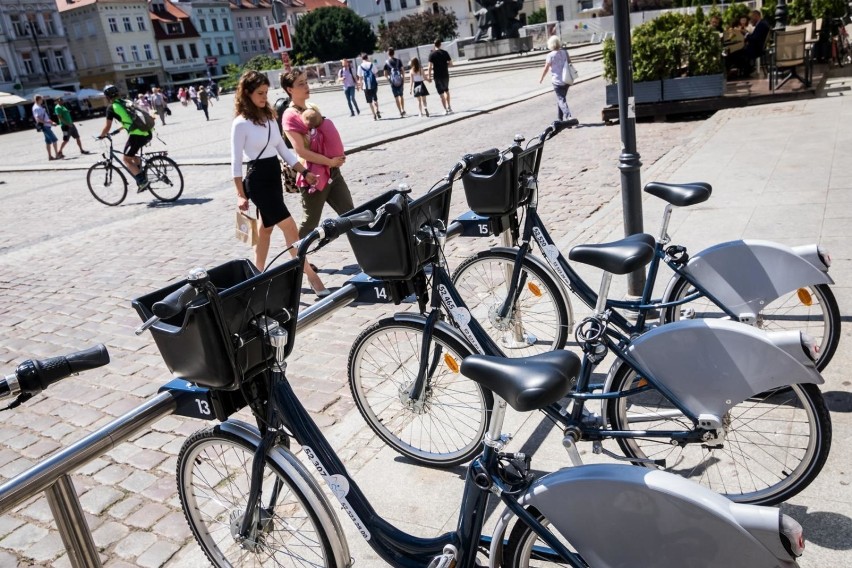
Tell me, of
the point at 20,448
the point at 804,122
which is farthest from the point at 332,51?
the point at 20,448

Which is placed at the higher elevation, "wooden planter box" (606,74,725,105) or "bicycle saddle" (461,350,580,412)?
"bicycle saddle" (461,350,580,412)

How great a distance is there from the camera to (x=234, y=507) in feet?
9.65

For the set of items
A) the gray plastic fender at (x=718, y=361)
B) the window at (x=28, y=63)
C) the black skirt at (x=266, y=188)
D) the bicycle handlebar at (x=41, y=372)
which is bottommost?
the gray plastic fender at (x=718, y=361)

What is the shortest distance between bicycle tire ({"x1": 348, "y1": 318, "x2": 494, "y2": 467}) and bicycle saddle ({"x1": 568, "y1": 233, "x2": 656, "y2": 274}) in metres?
0.67

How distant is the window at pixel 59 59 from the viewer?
85.2m

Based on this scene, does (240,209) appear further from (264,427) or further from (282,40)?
(282,40)

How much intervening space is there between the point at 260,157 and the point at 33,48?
292 feet

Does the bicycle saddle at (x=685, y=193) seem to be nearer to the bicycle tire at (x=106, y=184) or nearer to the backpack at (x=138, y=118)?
the backpack at (x=138, y=118)

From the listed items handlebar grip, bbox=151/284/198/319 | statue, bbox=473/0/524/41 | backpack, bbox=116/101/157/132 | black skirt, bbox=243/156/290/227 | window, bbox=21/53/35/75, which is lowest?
black skirt, bbox=243/156/290/227

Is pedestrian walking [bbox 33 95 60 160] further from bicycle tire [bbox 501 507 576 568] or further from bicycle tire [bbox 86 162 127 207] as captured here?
bicycle tire [bbox 501 507 576 568]

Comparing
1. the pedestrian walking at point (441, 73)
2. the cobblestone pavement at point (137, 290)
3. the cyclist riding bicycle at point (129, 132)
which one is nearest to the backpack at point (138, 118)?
the cyclist riding bicycle at point (129, 132)

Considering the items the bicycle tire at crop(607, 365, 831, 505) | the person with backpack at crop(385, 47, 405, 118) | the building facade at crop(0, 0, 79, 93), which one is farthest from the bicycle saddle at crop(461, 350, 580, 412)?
the building facade at crop(0, 0, 79, 93)

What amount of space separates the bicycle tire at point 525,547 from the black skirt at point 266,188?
5.05m

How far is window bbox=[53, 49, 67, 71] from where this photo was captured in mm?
85188
